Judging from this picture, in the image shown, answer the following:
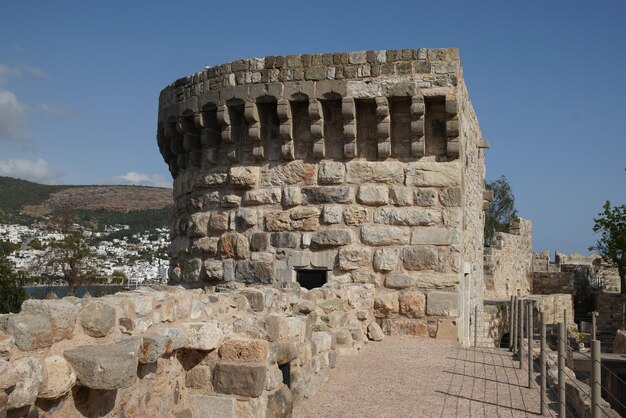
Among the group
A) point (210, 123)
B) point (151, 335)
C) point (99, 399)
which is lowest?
point (99, 399)

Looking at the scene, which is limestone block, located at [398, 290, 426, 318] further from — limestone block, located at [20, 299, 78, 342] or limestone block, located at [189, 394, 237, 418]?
limestone block, located at [20, 299, 78, 342]

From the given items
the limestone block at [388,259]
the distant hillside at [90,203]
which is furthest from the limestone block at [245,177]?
the distant hillside at [90,203]

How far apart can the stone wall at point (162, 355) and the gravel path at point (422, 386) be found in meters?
0.26

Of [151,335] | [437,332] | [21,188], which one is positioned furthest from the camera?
[21,188]

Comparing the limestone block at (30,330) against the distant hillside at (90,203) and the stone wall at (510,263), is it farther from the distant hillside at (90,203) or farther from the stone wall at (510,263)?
the distant hillside at (90,203)

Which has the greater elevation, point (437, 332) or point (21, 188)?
point (21, 188)

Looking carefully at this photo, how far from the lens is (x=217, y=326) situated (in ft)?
14.1

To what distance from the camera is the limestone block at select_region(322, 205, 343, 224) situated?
900cm

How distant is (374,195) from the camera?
8914 millimetres

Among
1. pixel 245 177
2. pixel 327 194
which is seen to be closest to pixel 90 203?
pixel 245 177

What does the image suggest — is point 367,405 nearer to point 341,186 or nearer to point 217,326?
point 217,326

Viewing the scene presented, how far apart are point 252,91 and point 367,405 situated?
5151mm

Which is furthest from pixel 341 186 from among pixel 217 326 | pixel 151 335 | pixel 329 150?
pixel 151 335

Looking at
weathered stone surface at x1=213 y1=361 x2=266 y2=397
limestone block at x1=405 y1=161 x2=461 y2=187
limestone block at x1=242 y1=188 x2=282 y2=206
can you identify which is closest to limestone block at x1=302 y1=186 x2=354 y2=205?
limestone block at x1=242 y1=188 x2=282 y2=206
